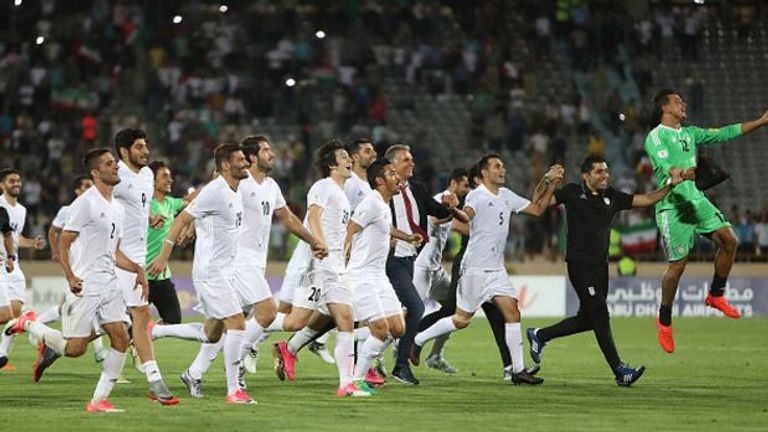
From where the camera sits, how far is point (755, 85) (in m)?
38.9

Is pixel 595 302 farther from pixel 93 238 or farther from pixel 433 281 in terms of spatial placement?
pixel 93 238

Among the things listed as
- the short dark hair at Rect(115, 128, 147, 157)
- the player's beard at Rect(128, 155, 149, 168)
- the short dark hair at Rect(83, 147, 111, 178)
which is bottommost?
the short dark hair at Rect(83, 147, 111, 178)

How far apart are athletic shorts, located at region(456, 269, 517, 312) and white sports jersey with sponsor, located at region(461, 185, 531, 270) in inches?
3.5

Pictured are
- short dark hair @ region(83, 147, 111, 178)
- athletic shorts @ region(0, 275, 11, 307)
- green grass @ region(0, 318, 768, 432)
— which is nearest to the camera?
green grass @ region(0, 318, 768, 432)

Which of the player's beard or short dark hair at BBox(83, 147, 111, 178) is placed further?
the player's beard

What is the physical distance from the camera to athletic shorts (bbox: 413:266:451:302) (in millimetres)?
19188

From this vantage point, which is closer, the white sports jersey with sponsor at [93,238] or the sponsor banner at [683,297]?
the white sports jersey with sponsor at [93,238]

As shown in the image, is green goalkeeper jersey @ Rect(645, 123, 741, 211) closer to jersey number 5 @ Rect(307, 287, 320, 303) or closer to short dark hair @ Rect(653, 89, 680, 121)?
short dark hair @ Rect(653, 89, 680, 121)

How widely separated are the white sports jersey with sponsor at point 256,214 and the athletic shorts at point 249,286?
326 millimetres

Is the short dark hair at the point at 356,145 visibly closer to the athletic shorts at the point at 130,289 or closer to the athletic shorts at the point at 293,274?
the athletic shorts at the point at 293,274

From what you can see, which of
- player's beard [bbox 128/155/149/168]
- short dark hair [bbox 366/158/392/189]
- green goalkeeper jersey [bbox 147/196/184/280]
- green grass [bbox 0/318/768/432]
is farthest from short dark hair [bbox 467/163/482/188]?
player's beard [bbox 128/155/149/168]

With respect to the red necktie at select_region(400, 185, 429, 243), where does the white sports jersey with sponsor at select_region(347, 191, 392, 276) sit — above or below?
below

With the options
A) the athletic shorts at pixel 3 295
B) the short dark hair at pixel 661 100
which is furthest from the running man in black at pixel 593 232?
the athletic shorts at pixel 3 295

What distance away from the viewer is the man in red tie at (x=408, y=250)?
653 inches
